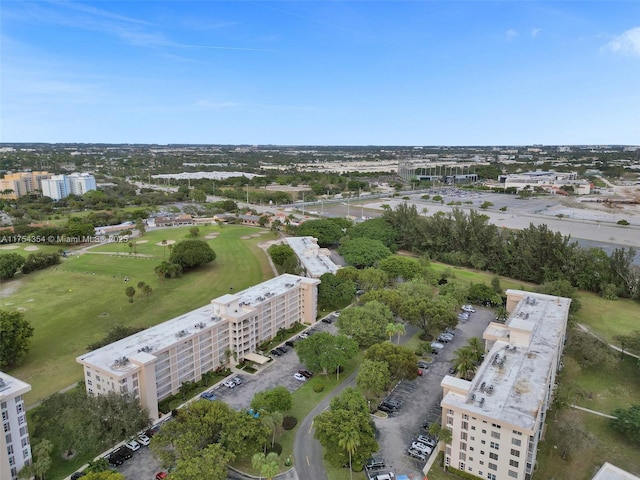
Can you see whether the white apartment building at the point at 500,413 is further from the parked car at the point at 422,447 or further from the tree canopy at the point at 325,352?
the tree canopy at the point at 325,352

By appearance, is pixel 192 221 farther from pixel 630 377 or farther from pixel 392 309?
pixel 630 377

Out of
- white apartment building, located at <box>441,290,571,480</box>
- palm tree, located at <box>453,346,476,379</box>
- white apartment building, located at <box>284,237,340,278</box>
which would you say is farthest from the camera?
white apartment building, located at <box>284,237,340,278</box>

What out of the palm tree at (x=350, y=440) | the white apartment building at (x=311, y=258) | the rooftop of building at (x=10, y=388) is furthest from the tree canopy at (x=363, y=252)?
the rooftop of building at (x=10, y=388)

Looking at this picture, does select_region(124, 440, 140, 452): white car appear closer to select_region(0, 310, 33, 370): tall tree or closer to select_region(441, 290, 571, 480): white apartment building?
select_region(0, 310, 33, 370): tall tree

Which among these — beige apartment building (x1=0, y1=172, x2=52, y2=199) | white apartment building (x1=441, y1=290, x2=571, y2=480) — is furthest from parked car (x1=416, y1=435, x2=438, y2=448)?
beige apartment building (x1=0, y1=172, x2=52, y2=199)

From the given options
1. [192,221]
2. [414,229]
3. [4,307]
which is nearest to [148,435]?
[4,307]
